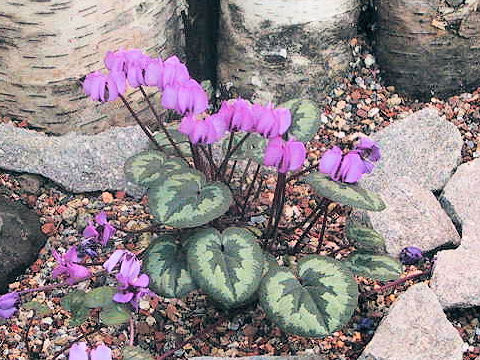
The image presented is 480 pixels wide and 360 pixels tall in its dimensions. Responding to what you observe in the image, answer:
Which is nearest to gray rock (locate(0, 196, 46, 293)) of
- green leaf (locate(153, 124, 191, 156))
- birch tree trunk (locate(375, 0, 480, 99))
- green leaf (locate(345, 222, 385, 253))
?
green leaf (locate(153, 124, 191, 156))

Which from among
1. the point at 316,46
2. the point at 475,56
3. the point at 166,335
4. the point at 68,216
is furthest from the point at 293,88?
the point at 166,335

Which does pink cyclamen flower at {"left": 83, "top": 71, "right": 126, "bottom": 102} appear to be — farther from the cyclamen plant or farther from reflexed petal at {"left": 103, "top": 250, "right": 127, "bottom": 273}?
reflexed petal at {"left": 103, "top": 250, "right": 127, "bottom": 273}

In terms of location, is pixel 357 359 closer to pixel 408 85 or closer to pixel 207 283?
pixel 207 283

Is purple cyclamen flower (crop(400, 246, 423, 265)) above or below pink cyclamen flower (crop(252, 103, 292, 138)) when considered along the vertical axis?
below

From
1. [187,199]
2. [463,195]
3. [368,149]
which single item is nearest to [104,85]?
[187,199]

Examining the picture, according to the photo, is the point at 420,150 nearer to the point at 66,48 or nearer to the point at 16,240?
the point at 66,48

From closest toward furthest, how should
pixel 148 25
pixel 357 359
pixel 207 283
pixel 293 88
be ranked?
pixel 207 283, pixel 357 359, pixel 148 25, pixel 293 88
